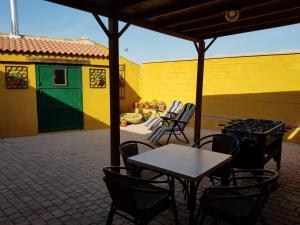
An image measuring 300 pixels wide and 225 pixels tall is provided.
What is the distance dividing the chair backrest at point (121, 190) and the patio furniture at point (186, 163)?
457 millimetres

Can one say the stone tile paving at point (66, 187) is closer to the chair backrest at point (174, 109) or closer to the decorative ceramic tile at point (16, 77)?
the decorative ceramic tile at point (16, 77)

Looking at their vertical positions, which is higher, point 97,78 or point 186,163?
point 97,78

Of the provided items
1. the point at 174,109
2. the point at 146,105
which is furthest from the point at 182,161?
the point at 146,105

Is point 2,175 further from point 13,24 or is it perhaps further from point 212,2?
point 13,24

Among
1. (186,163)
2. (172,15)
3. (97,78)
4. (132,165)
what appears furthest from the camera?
(97,78)

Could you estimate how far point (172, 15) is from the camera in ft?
13.5

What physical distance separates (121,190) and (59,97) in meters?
6.39

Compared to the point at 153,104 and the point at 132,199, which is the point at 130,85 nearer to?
the point at 153,104

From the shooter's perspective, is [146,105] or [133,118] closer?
[133,118]

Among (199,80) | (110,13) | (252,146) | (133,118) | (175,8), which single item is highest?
(175,8)

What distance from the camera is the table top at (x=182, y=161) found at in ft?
7.84

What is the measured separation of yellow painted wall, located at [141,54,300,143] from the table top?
4913 millimetres

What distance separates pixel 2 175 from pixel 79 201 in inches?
73.2

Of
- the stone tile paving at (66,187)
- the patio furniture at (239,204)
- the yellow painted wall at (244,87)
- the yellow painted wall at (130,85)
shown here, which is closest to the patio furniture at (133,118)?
the yellow painted wall at (130,85)
